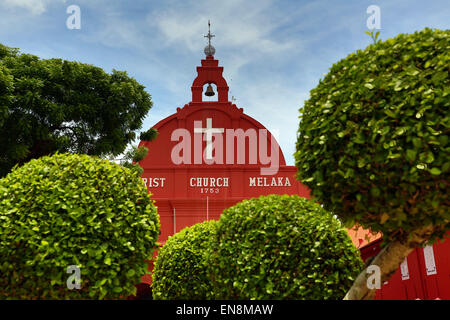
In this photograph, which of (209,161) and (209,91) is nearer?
(209,161)

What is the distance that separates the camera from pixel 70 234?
4.47 m

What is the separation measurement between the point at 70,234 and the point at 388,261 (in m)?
3.55

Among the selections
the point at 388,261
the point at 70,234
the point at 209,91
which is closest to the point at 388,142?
the point at 388,261

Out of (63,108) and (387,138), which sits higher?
(63,108)

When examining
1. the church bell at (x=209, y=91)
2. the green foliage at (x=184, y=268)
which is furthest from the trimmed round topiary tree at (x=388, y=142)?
the church bell at (x=209, y=91)

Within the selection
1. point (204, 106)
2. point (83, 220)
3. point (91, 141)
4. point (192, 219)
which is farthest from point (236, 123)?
point (83, 220)

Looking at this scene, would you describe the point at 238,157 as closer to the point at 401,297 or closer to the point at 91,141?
the point at 91,141

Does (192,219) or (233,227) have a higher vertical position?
(192,219)

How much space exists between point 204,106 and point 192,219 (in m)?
5.05

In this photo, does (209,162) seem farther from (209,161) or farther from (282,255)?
(282,255)

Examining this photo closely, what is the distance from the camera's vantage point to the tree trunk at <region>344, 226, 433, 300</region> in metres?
3.97

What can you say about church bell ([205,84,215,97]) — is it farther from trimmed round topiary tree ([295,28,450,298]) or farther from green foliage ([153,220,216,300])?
trimmed round topiary tree ([295,28,450,298])
